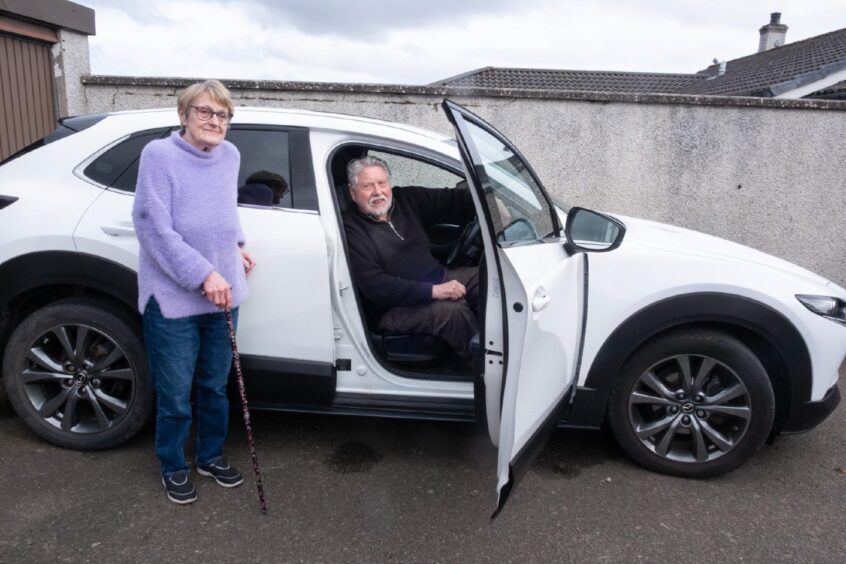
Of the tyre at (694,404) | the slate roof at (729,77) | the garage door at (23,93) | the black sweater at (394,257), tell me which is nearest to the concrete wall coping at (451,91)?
the garage door at (23,93)

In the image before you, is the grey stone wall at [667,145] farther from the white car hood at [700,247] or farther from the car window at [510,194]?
the car window at [510,194]

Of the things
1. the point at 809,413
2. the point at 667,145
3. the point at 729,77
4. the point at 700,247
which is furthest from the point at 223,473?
the point at 729,77

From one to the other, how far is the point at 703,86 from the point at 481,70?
7.07 metres

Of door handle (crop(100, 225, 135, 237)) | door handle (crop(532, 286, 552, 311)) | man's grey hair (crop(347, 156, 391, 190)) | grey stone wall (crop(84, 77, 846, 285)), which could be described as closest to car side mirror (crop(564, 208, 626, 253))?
door handle (crop(532, 286, 552, 311))

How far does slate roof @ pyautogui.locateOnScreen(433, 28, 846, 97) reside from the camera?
12.5 m

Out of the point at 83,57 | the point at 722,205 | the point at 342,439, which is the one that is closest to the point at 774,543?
the point at 342,439

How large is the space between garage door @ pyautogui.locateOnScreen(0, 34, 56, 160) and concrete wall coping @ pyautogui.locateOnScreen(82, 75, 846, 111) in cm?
39

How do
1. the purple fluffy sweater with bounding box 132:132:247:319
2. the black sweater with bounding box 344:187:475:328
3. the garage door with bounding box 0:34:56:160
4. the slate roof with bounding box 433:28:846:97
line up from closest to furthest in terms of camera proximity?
the purple fluffy sweater with bounding box 132:132:247:319
the black sweater with bounding box 344:187:475:328
the garage door with bounding box 0:34:56:160
the slate roof with bounding box 433:28:846:97

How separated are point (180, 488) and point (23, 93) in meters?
4.30

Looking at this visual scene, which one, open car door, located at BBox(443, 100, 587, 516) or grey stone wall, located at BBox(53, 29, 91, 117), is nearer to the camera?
open car door, located at BBox(443, 100, 587, 516)

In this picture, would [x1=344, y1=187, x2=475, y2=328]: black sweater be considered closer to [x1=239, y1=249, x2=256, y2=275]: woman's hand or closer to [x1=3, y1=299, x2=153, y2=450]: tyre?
[x1=239, y1=249, x2=256, y2=275]: woman's hand

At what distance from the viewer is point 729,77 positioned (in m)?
18.2

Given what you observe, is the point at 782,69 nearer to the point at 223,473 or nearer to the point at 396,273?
the point at 396,273

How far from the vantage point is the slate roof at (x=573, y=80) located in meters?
14.9
